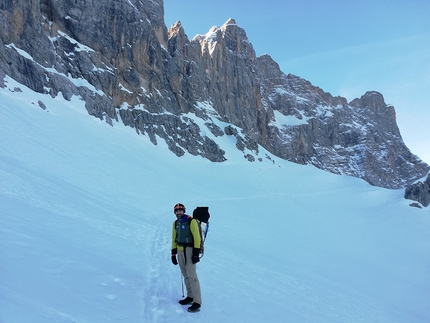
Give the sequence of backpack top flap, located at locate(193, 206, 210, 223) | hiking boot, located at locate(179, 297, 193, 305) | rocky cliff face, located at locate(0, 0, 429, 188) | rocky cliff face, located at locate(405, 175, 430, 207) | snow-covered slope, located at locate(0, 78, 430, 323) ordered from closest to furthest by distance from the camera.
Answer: snow-covered slope, located at locate(0, 78, 430, 323)
hiking boot, located at locate(179, 297, 193, 305)
backpack top flap, located at locate(193, 206, 210, 223)
rocky cliff face, located at locate(0, 0, 429, 188)
rocky cliff face, located at locate(405, 175, 430, 207)

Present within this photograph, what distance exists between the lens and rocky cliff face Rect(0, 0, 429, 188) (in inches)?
1406

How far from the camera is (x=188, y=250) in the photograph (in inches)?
213

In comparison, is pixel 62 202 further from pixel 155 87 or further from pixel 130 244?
pixel 155 87

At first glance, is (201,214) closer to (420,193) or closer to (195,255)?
(195,255)

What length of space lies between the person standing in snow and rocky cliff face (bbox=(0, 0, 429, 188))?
2944cm

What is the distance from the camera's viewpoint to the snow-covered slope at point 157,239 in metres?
4.68

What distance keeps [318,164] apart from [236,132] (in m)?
53.9

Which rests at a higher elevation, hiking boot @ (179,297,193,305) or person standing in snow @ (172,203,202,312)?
person standing in snow @ (172,203,202,312)

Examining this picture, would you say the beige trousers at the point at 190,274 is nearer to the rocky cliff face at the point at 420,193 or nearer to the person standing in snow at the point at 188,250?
the person standing in snow at the point at 188,250

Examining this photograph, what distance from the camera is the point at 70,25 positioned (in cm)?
4312

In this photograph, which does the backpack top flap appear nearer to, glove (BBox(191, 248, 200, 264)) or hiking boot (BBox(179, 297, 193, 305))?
glove (BBox(191, 248, 200, 264))

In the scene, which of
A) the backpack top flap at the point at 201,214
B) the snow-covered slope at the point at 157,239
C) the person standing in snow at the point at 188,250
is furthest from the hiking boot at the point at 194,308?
the backpack top flap at the point at 201,214

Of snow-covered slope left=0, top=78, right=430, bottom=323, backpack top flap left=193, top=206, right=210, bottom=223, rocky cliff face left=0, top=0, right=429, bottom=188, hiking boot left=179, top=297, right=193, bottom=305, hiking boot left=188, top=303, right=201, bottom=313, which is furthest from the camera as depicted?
rocky cliff face left=0, top=0, right=429, bottom=188

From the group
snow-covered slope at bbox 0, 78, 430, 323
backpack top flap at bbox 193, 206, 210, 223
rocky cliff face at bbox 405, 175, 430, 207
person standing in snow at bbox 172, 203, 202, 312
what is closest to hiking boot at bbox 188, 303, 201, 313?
person standing in snow at bbox 172, 203, 202, 312
